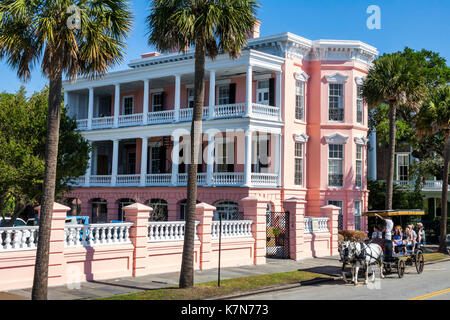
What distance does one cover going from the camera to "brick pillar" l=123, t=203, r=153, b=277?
16844mm

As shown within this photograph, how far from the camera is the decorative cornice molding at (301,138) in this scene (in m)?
33.4

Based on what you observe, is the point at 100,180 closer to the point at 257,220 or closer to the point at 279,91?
the point at 279,91

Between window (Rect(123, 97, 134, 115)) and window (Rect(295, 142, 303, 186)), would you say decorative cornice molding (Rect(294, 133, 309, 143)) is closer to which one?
window (Rect(295, 142, 303, 186))

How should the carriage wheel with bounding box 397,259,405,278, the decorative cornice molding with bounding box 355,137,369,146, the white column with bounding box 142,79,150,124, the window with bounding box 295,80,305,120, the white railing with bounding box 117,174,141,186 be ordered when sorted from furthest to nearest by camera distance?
the white railing with bounding box 117,174,141,186
the white column with bounding box 142,79,150,124
the decorative cornice molding with bounding box 355,137,369,146
the window with bounding box 295,80,305,120
the carriage wheel with bounding box 397,259,405,278

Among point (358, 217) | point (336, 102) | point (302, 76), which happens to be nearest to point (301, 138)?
point (336, 102)

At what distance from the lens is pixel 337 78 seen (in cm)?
3397

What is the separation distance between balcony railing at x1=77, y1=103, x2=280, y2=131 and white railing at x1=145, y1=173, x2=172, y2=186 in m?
3.42

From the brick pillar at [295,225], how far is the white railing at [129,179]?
49.9 feet

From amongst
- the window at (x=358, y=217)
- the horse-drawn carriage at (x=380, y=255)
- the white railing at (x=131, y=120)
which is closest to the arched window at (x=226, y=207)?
the window at (x=358, y=217)

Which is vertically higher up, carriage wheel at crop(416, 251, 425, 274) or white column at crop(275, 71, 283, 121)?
white column at crop(275, 71, 283, 121)

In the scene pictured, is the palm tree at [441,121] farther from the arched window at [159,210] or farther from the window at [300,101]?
the arched window at [159,210]

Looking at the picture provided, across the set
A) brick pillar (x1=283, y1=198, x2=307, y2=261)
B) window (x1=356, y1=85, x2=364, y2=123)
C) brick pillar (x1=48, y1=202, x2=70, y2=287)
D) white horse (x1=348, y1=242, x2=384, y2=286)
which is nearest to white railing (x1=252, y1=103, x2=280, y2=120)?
window (x1=356, y1=85, x2=364, y2=123)
